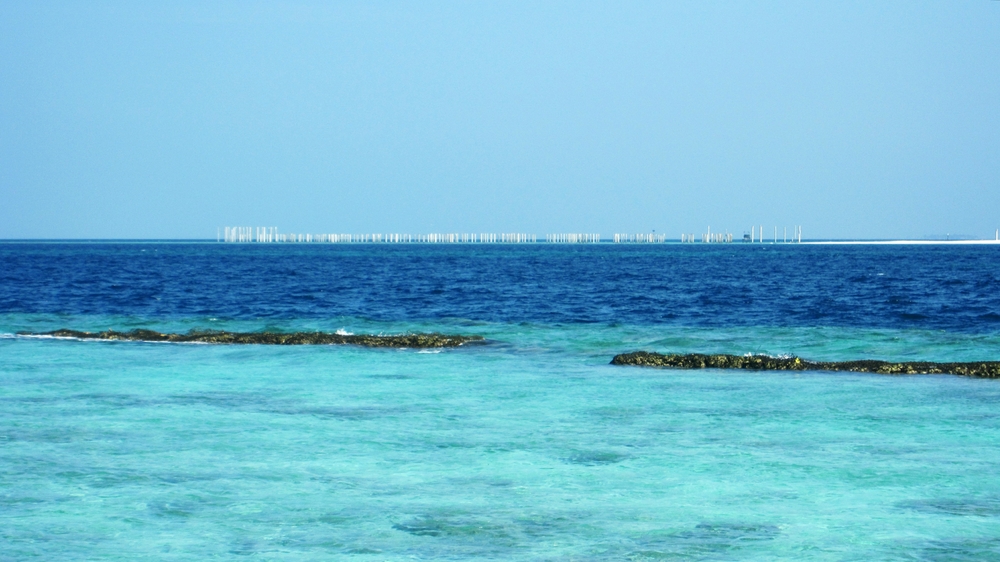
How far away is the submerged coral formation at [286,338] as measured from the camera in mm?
25641

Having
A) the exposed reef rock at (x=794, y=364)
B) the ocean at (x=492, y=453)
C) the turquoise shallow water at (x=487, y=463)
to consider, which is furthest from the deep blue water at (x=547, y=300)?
the turquoise shallow water at (x=487, y=463)

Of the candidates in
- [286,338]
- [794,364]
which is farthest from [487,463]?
[286,338]

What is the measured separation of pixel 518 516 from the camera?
10195 mm

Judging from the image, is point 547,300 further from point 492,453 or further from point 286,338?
point 492,453

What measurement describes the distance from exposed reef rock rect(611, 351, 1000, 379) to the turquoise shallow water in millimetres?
728

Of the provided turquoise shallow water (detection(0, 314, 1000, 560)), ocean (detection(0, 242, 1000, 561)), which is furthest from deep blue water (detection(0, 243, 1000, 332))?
Result: turquoise shallow water (detection(0, 314, 1000, 560))

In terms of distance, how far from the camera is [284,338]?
2617 centimetres

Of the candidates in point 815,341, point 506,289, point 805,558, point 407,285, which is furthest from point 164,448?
point 407,285

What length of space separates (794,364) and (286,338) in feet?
40.3

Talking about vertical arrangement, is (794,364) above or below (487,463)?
above

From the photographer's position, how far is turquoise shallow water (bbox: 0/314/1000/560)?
9.50 m

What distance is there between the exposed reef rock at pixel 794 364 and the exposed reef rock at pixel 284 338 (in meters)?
5.22

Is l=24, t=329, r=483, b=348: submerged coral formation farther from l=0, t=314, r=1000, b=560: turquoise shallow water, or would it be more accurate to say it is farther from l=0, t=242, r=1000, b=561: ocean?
l=0, t=314, r=1000, b=560: turquoise shallow water

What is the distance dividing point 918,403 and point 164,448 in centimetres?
1143
